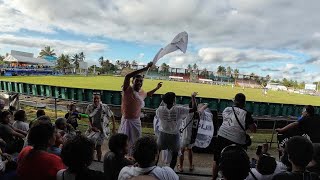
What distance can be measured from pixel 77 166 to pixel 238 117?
2921mm

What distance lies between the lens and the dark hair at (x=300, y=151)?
98.7 inches

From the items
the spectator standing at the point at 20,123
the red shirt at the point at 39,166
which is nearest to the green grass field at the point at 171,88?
the spectator standing at the point at 20,123

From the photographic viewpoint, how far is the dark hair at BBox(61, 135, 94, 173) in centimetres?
245

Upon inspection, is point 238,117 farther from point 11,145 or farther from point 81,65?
point 81,65

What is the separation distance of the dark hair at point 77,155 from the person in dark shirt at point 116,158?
2.35 feet

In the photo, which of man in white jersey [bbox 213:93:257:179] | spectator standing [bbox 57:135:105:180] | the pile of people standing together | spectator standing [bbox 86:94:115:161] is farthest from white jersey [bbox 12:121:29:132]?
spectator standing [bbox 57:135:105:180]

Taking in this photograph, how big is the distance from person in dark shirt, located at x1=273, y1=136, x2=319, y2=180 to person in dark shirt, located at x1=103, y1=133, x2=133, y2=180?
4.91ft

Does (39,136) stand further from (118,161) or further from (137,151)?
(137,151)

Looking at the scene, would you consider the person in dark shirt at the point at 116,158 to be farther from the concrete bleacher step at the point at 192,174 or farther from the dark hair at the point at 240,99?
the concrete bleacher step at the point at 192,174

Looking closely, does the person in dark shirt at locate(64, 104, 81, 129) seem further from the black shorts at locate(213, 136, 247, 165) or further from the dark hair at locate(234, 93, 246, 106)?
the dark hair at locate(234, 93, 246, 106)

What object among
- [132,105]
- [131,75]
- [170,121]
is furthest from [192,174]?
[131,75]

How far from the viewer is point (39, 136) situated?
9.25ft

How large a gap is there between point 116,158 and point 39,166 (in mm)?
780

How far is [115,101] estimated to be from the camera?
40.7 ft
